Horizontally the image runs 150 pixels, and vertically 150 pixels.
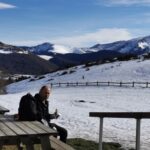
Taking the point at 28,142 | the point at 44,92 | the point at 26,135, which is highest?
the point at 44,92

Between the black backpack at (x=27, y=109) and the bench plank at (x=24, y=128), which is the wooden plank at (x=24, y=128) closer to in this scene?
the bench plank at (x=24, y=128)

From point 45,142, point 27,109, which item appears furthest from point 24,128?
point 27,109

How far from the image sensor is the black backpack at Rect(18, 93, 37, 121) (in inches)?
392

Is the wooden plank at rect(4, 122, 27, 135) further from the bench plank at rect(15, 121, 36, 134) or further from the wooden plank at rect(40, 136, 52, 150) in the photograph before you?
the wooden plank at rect(40, 136, 52, 150)

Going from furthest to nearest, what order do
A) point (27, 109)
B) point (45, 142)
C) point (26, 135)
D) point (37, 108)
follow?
point (37, 108), point (27, 109), point (45, 142), point (26, 135)

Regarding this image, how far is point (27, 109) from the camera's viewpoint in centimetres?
995

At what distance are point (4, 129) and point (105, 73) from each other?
7432 cm

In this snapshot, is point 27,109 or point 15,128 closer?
point 15,128

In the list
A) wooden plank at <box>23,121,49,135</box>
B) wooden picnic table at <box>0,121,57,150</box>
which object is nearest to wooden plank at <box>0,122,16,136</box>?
wooden picnic table at <box>0,121,57,150</box>

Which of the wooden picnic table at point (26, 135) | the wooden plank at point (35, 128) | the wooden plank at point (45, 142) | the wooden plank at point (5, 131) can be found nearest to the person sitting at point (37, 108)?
the wooden plank at point (35, 128)

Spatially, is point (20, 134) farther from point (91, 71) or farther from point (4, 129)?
point (91, 71)

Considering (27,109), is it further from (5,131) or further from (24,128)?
(5,131)

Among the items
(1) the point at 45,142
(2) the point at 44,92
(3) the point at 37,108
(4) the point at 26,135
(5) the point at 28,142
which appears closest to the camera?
(4) the point at 26,135

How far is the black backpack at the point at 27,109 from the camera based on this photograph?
995 cm
